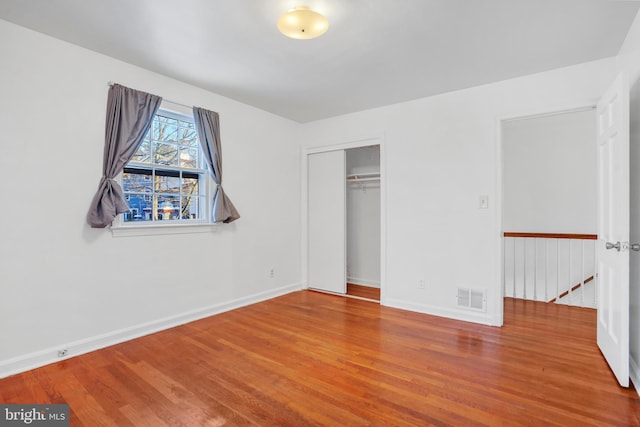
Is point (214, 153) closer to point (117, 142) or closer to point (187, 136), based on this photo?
point (187, 136)

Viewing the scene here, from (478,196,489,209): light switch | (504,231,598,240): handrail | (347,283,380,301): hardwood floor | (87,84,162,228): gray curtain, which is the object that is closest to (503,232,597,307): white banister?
(504,231,598,240): handrail

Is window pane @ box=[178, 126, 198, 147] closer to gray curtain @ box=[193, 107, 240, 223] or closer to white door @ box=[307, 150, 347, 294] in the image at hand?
gray curtain @ box=[193, 107, 240, 223]

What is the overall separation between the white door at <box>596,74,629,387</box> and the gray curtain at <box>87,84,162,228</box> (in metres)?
3.74

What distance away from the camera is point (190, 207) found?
3.61m

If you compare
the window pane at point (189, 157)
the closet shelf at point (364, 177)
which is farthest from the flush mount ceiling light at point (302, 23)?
the closet shelf at point (364, 177)

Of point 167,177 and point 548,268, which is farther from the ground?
point 167,177

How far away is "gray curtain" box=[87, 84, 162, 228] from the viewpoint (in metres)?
2.70

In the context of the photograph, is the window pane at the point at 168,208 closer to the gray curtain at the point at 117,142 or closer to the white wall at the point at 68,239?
the white wall at the point at 68,239

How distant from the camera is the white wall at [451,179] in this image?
3135mm

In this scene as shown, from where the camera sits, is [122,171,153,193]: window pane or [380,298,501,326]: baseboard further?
[380,298,501,326]: baseboard

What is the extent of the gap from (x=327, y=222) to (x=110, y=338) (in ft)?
9.46

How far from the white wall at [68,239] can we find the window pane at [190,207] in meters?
0.25

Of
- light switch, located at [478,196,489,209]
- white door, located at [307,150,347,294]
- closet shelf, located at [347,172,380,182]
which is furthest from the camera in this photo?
closet shelf, located at [347,172,380,182]

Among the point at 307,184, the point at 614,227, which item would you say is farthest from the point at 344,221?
the point at 614,227
